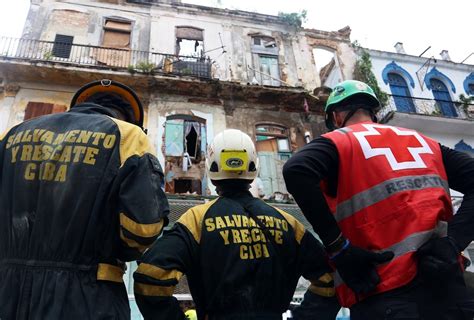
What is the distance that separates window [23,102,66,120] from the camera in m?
11.9

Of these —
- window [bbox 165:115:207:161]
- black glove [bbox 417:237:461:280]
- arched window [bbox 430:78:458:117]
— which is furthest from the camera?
arched window [bbox 430:78:458:117]

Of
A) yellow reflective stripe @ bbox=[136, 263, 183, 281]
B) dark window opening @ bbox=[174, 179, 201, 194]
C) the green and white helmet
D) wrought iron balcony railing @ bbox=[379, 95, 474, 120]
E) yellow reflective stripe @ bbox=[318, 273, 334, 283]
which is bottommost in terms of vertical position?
yellow reflective stripe @ bbox=[318, 273, 334, 283]

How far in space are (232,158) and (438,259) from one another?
156 cm

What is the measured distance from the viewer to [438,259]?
5.66 feet

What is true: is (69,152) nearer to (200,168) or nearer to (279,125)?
(200,168)

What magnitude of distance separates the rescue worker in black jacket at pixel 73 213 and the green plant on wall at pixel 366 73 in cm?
1436

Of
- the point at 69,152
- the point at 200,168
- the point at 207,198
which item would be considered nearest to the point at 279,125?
the point at 200,168

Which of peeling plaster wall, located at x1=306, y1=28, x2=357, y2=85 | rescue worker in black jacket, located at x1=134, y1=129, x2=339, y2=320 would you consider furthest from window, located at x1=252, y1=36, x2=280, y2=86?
rescue worker in black jacket, located at x1=134, y1=129, x2=339, y2=320

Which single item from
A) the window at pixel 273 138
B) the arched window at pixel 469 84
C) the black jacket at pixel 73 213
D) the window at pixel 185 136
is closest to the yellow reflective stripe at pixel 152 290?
the black jacket at pixel 73 213

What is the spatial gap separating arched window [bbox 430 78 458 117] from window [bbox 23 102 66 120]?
15.2 metres

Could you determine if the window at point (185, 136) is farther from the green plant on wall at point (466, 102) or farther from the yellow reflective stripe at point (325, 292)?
the green plant on wall at point (466, 102)

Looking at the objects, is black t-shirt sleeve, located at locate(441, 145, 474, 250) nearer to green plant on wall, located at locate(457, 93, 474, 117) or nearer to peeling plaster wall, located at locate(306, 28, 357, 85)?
peeling plaster wall, located at locate(306, 28, 357, 85)

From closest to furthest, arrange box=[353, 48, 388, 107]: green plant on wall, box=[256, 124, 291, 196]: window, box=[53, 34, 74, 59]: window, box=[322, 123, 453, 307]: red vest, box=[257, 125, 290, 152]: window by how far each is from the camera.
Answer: box=[322, 123, 453, 307]: red vest
box=[256, 124, 291, 196]: window
box=[53, 34, 74, 59]: window
box=[257, 125, 290, 152]: window
box=[353, 48, 388, 107]: green plant on wall

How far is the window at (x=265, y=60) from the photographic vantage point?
14.9m
